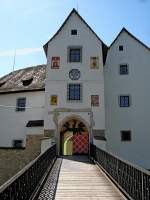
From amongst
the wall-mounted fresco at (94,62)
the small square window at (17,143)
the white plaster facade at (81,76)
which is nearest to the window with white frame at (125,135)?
the white plaster facade at (81,76)

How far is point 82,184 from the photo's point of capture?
Answer: 9992mm

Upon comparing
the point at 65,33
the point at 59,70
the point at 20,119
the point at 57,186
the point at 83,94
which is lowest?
the point at 57,186

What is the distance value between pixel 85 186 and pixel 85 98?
40.9 ft

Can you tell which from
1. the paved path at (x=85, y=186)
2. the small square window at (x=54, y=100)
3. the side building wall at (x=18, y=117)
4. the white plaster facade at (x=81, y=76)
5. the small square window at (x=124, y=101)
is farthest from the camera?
the side building wall at (x=18, y=117)

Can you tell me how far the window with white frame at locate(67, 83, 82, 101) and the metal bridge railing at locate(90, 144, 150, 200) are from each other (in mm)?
11048

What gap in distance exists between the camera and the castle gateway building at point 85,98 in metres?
21.5

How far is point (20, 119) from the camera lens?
Result: 969 inches

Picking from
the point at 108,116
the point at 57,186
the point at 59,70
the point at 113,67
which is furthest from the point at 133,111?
the point at 57,186

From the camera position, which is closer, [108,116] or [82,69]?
[82,69]

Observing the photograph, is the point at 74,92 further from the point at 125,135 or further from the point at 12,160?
the point at 12,160

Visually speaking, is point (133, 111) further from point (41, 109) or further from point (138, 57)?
point (41, 109)

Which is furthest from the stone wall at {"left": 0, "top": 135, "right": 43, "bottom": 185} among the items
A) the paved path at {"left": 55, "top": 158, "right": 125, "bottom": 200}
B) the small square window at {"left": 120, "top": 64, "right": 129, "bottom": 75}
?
the small square window at {"left": 120, "top": 64, "right": 129, "bottom": 75}

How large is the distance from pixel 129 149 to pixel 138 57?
8427 mm

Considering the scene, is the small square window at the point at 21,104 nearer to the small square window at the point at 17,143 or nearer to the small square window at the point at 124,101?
the small square window at the point at 17,143
